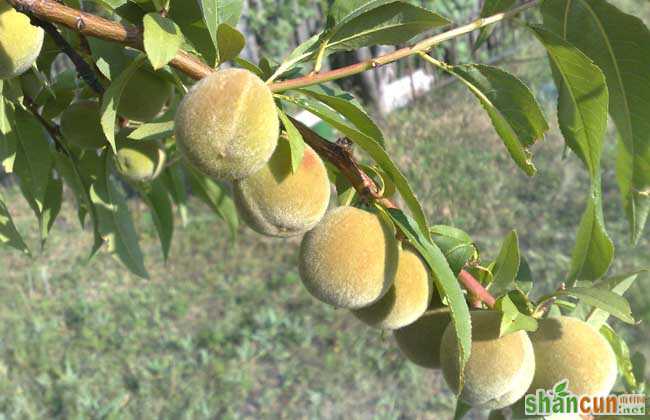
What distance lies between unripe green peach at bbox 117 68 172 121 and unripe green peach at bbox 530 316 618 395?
1.94 ft

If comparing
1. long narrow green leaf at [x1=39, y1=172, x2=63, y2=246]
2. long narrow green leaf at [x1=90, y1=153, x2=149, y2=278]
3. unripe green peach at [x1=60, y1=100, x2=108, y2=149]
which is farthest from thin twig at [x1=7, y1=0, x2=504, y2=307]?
long narrow green leaf at [x1=39, y1=172, x2=63, y2=246]

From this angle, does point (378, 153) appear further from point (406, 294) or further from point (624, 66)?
point (624, 66)

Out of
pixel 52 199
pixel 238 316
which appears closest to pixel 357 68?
pixel 52 199

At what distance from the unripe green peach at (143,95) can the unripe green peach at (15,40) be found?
0.12m

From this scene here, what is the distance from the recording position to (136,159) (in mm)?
994

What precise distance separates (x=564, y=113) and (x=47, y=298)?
2768 millimetres

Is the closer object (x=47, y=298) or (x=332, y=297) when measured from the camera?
(x=332, y=297)

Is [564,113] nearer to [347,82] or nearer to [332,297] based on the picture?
[332,297]

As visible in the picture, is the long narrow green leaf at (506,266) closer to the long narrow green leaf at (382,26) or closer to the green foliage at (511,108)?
the green foliage at (511,108)

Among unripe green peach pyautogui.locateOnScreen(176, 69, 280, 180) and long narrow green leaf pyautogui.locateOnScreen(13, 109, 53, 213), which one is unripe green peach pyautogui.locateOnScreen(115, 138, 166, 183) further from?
unripe green peach pyautogui.locateOnScreen(176, 69, 280, 180)

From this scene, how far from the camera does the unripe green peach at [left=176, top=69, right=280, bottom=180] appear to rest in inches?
25.0

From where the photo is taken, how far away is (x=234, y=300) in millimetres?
2984

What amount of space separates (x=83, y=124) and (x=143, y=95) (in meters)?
0.14

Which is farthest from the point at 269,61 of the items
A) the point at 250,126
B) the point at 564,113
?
the point at 564,113
